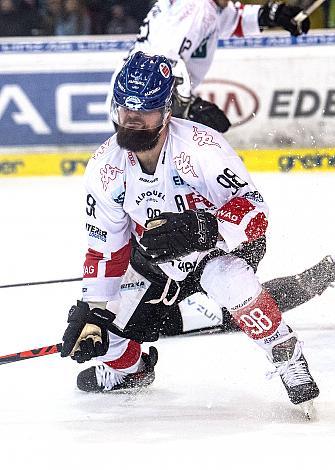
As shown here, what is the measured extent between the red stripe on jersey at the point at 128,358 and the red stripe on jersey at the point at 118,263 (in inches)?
10.8

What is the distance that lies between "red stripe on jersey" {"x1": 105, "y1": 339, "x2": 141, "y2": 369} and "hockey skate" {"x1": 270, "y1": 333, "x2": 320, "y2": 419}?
609mm

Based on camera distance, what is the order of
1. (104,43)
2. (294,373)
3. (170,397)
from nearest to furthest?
(294,373) → (170,397) → (104,43)

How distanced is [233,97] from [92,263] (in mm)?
4165

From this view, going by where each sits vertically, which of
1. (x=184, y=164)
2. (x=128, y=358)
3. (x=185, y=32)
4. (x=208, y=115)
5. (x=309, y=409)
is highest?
(x=184, y=164)

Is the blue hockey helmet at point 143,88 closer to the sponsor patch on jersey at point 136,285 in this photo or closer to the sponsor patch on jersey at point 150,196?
the sponsor patch on jersey at point 150,196

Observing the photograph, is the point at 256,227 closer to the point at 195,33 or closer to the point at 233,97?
the point at 195,33

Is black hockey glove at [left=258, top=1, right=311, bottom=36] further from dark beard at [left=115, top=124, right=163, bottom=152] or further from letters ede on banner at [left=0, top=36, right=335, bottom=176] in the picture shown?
dark beard at [left=115, top=124, right=163, bottom=152]

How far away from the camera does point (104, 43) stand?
757 cm

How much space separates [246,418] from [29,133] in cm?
458

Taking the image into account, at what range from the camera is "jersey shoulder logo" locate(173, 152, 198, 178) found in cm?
350

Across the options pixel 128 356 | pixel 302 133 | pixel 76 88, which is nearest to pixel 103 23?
pixel 76 88

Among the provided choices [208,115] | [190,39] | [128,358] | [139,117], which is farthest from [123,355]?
[190,39]

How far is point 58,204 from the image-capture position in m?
Answer: 6.84

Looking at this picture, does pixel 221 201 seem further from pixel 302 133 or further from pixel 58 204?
pixel 302 133
